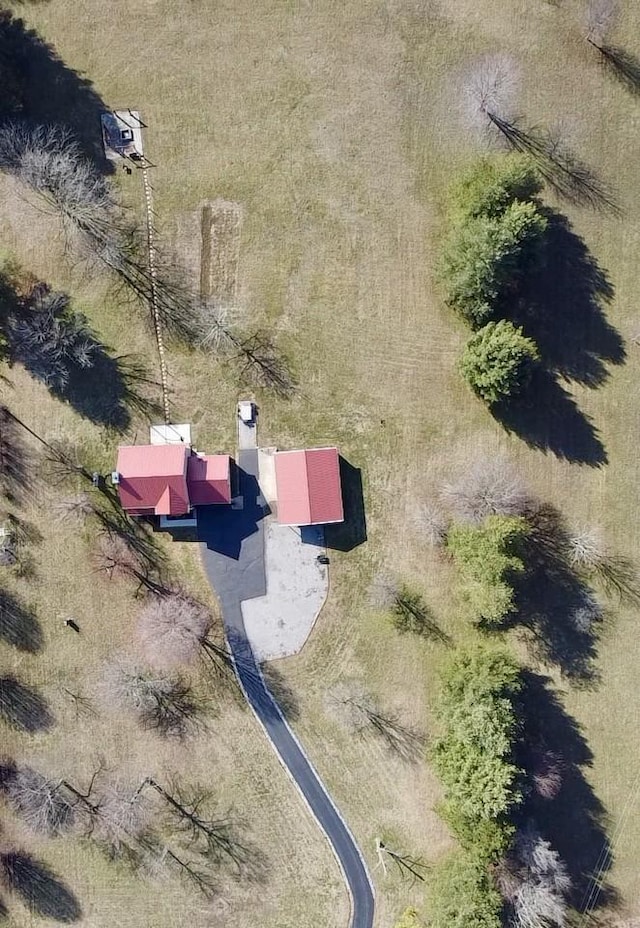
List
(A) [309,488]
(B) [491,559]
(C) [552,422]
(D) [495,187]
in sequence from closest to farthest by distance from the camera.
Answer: (D) [495,187] → (B) [491,559] → (A) [309,488] → (C) [552,422]

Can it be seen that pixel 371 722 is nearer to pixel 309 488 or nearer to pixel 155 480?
pixel 309 488

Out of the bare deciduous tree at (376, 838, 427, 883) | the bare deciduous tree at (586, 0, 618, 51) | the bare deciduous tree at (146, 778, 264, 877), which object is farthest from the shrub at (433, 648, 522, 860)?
the bare deciduous tree at (586, 0, 618, 51)

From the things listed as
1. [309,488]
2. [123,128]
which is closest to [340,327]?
[309,488]

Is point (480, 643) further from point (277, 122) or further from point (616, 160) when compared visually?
point (277, 122)

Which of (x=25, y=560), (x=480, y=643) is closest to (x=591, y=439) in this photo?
(x=480, y=643)

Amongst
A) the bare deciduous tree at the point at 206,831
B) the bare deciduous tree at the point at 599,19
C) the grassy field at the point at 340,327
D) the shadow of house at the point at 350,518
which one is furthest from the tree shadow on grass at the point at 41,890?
the bare deciduous tree at the point at 599,19

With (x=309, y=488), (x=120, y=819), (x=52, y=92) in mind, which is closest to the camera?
(x=309, y=488)
